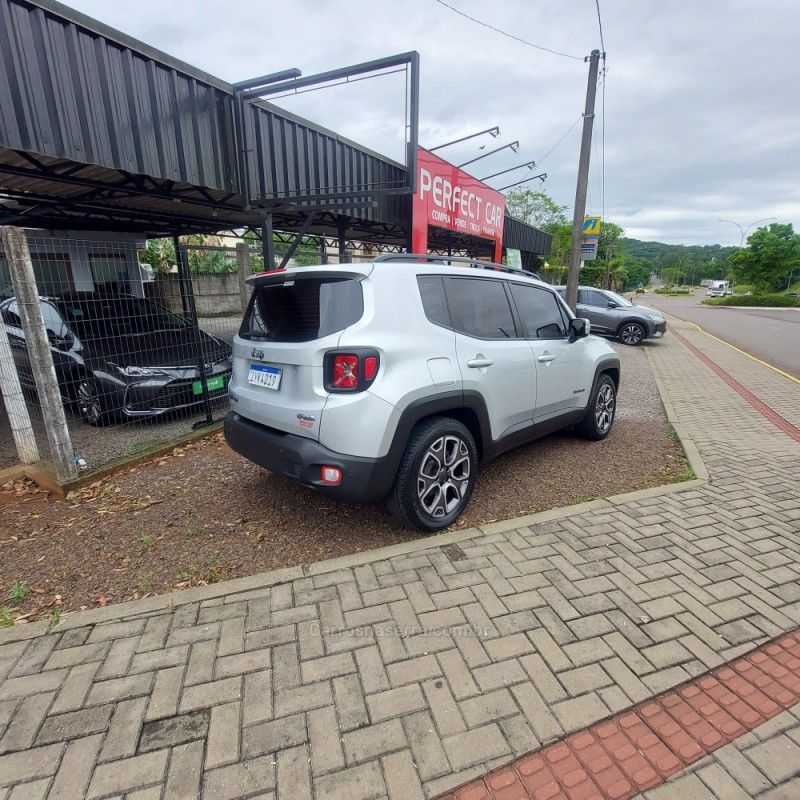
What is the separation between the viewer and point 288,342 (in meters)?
2.80

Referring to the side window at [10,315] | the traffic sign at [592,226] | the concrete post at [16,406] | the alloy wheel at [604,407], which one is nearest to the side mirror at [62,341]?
the side window at [10,315]

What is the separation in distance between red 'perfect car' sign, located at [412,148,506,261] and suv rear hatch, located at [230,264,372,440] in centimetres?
501

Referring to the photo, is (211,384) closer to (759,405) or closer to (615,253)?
(759,405)

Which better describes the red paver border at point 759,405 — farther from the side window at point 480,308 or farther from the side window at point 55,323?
the side window at point 55,323

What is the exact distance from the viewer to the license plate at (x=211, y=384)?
17.4 feet

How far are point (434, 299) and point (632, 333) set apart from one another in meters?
12.8

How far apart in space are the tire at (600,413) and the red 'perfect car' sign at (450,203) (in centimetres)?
432

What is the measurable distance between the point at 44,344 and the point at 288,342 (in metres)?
2.19

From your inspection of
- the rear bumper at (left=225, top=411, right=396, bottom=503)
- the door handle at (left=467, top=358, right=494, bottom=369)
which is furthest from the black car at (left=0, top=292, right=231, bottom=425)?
the door handle at (left=467, top=358, right=494, bottom=369)

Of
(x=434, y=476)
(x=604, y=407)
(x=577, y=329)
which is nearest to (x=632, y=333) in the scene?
(x=604, y=407)

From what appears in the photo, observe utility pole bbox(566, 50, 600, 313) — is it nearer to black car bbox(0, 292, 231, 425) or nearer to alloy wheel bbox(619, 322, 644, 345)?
alloy wheel bbox(619, 322, 644, 345)

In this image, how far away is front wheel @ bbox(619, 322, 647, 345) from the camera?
13539 mm

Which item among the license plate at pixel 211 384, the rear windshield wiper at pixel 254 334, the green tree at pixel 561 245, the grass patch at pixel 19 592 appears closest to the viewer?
the grass patch at pixel 19 592

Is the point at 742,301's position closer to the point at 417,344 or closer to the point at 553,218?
the point at 553,218
